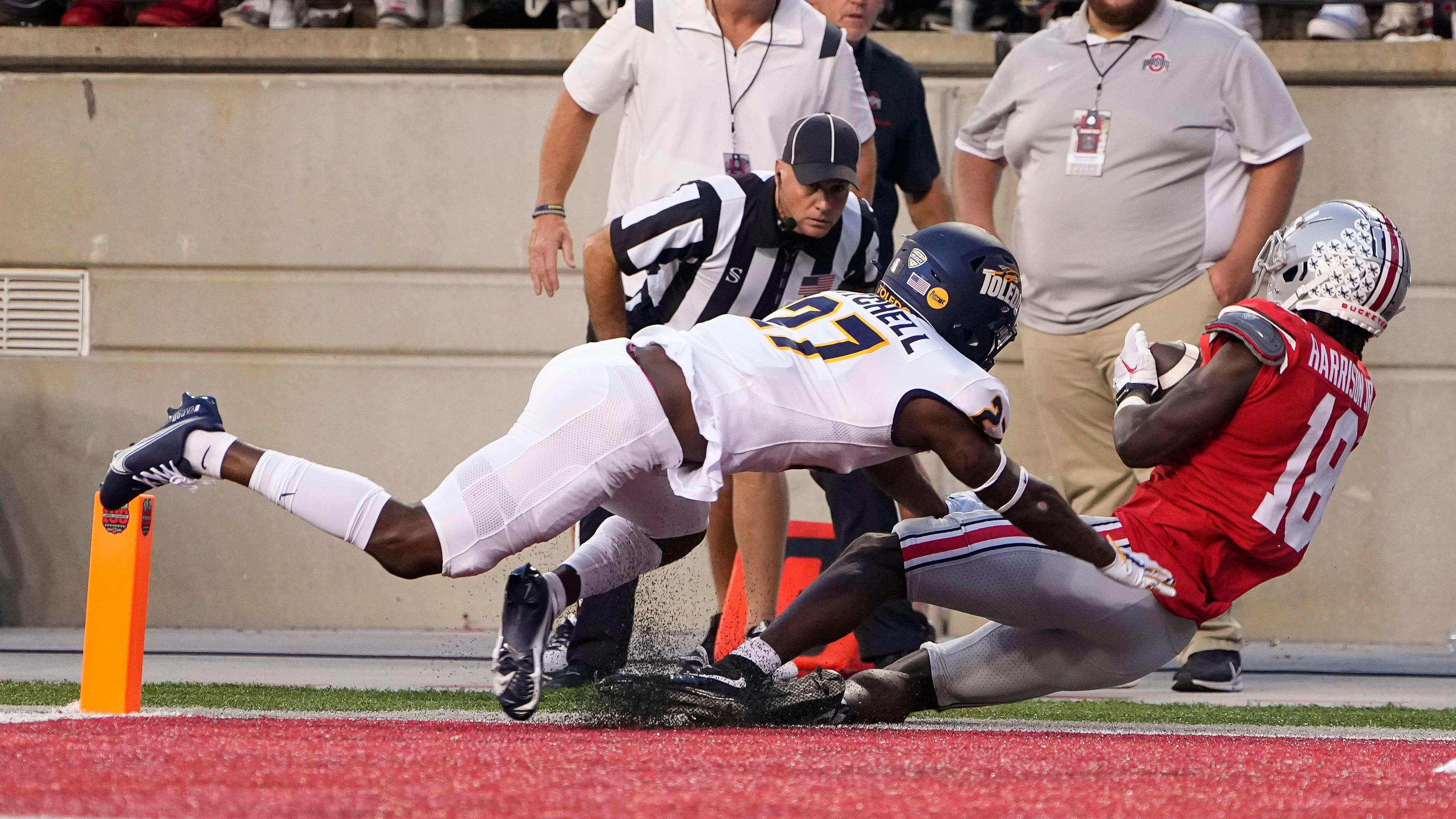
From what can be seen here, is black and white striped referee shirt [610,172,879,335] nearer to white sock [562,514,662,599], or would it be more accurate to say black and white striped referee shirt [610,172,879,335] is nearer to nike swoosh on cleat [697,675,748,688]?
white sock [562,514,662,599]

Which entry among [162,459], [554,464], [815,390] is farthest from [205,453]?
[815,390]

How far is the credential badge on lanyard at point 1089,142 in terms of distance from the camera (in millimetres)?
5531

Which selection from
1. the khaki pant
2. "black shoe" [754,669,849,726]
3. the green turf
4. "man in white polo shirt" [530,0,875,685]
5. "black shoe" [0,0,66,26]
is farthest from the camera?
"black shoe" [0,0,66,26]

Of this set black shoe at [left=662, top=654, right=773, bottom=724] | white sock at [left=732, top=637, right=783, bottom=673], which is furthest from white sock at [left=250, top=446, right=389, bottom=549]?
white sock at [left=732, top=637, right=783, bottom=673]

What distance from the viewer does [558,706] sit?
4.33 m

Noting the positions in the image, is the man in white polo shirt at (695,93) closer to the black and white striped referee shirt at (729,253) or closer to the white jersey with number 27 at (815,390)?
the black and white striped referee shirt at (729,253)

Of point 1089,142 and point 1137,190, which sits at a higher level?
point 1089,142

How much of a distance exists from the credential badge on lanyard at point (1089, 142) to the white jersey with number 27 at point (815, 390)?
2.16 metres

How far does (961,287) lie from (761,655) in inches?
37.3

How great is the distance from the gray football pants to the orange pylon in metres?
1.82

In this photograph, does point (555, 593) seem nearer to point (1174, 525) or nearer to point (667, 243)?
point (667, 243)

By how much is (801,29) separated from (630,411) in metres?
2.08

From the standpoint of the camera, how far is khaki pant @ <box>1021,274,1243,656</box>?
5453 mm

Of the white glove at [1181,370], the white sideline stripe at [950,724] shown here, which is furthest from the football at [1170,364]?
the white sideline stripe at [950,724]
